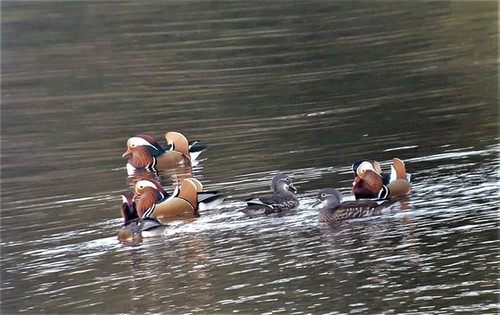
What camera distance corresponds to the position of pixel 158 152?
16.1 metres

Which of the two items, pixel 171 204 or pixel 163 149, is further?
pixel 163 149

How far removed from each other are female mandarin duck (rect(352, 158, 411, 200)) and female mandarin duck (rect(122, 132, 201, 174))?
3.48m

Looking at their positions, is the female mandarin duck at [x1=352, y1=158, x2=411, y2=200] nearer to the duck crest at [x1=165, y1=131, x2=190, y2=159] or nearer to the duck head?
the duck head

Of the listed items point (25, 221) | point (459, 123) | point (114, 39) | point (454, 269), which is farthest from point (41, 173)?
point (114, 39)

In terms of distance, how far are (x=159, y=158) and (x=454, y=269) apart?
6.27 metres

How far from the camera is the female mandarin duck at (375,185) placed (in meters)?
13.0

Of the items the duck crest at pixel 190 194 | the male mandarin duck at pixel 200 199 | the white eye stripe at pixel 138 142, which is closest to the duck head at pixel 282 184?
the male mandarin duck at pixel 200 199

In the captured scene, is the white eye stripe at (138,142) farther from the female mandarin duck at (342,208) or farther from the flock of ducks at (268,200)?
the female mandarin duck at (342,208)

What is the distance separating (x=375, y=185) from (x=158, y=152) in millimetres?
3912

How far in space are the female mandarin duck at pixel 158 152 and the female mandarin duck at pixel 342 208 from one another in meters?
3.81

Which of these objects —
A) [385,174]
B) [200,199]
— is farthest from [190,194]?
[385,174]

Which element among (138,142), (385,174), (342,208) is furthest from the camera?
(138,142)

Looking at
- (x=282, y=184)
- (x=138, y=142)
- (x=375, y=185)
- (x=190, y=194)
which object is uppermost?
(x=138, y=142)

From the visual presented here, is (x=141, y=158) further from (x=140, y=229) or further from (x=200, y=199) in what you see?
(x=140, y=229)
